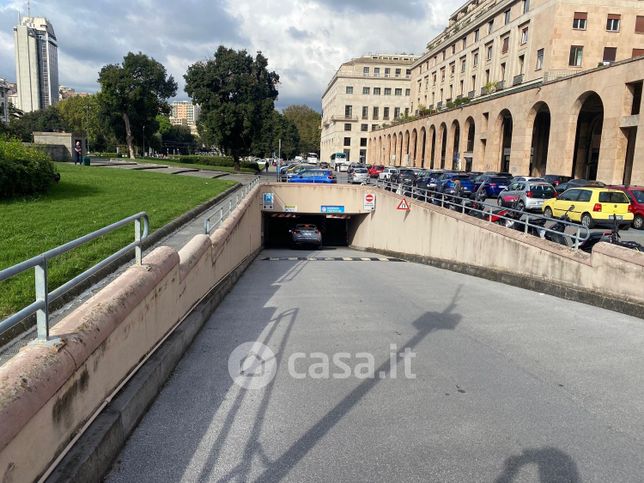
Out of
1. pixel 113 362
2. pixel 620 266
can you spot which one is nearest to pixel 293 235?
pixel 620 266

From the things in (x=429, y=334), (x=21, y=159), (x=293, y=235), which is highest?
(x=21, y=159)

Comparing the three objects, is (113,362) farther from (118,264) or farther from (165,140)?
(165,140)

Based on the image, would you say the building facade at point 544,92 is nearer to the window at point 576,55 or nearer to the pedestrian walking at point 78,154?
the window at point 576,55

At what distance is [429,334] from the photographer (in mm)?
6863

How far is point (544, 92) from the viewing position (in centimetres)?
4106

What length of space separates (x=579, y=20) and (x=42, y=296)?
5558 centimetres

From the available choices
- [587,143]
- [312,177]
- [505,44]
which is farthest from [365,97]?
[312,177]

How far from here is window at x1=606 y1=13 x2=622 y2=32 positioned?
47.8m

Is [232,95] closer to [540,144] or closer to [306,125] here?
[540,144]

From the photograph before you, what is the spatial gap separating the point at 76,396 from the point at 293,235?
27100 mm

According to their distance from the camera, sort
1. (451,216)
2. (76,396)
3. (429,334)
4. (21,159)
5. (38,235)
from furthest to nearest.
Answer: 1. (451,216)
2. (21,159)
3. (38,235)
4. (429,334)
5. (76,396)

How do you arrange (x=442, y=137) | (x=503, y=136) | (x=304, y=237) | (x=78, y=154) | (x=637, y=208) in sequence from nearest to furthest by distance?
(x=637, y=208), (x=304, y=237), (x=78, y=154), (x=503, y=136), (x=442, y=137)

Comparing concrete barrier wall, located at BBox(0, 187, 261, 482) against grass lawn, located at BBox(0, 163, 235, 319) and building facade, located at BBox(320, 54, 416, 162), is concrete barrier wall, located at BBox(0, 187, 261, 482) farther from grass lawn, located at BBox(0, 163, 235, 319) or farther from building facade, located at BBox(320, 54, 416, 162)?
building facade, located at BBox(320, 54, 416, 162)

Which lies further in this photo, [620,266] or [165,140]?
[165,140]
